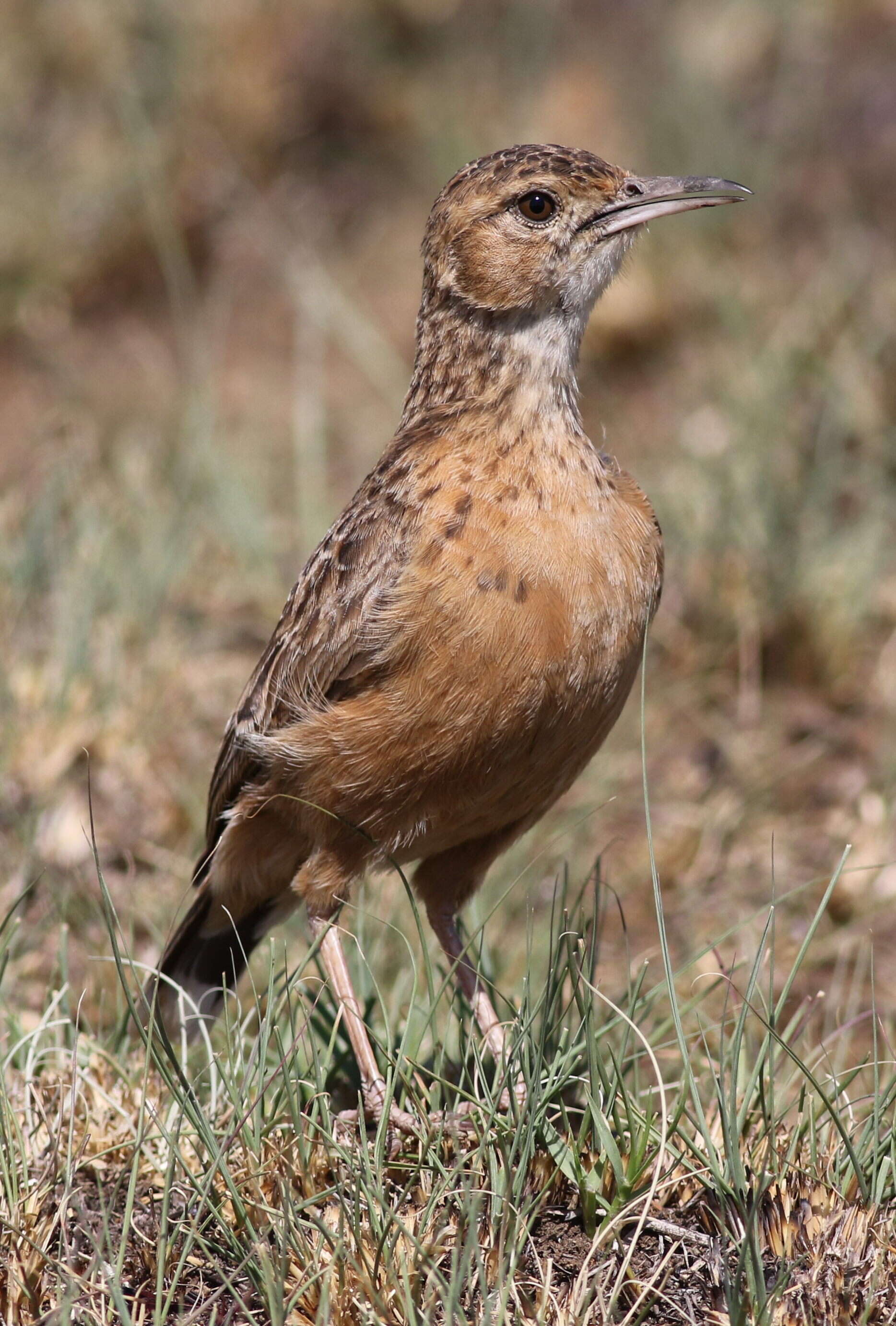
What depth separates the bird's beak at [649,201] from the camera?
408 cm

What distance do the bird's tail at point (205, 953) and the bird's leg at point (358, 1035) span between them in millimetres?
739

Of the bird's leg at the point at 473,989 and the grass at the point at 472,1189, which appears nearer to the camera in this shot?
the grass at the point at 472,1189

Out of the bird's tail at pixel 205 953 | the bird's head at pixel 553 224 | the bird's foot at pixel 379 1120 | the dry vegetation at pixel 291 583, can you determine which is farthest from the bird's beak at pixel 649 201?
the bird's foot at pixel 379 1120

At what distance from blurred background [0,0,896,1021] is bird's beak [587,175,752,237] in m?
1.92

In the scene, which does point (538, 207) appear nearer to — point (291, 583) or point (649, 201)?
point (649, 201)

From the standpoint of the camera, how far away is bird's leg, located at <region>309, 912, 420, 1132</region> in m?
3.58

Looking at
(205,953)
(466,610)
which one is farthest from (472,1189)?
(205,953)

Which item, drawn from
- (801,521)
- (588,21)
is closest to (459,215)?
(801,521)

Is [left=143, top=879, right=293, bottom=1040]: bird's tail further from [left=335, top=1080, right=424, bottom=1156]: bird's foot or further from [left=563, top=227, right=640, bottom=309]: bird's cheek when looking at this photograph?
[left=563, top=227, right=640, bottom=309]: bird's cheek

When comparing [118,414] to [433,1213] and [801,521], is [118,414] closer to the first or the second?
[801,521]

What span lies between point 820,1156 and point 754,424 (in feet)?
15.5

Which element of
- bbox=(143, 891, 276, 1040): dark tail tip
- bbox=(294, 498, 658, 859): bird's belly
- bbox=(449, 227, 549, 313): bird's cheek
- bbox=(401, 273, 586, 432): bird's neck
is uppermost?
bbox=(449, 227, 549, 313): bird's cheek

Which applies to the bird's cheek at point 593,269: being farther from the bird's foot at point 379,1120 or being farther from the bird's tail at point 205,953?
the bird's foot at point 379,1120

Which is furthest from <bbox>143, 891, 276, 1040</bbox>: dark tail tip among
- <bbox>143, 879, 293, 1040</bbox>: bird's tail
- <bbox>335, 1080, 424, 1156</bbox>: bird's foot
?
<bbox>335, 1080, 424, 1156</bbox>: bird's foot
